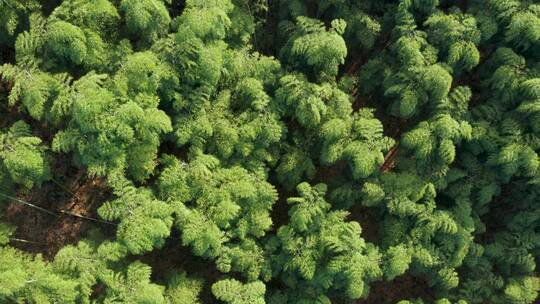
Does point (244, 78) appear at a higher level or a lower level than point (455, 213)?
higher

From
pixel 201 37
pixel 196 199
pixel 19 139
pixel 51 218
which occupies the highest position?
pixel 201 37

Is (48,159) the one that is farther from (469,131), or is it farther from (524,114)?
(524,114)

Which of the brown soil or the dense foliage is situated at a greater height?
the dense foliage

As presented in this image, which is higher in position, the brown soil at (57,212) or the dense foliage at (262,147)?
the dense foliage at (262,147)

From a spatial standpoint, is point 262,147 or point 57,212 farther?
point 57,212

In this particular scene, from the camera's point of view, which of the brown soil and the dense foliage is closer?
the dense foliage

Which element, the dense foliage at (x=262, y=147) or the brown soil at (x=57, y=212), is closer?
the dense foliage at (x=262, y=147)

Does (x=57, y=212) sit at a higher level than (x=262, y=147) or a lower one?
lower

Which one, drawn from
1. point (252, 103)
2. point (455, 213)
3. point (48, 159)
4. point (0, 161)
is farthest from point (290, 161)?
point (0, 161)
